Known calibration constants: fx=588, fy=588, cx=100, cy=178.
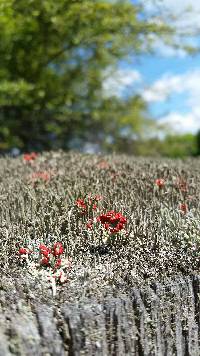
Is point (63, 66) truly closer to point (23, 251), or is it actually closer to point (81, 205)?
point (81, 205)

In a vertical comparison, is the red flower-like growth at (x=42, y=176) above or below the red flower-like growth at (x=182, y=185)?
above

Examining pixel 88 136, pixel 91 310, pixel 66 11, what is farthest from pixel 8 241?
pixel 88 136

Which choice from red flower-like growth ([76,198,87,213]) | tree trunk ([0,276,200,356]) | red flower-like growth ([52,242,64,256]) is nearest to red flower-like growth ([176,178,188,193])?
red flower-like growth ([76,198,87,213])

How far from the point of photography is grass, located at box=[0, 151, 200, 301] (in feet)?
12.8

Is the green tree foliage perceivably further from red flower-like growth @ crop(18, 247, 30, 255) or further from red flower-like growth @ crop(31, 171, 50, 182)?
red flower-like growth @ crop(18, 247, 30, 255)

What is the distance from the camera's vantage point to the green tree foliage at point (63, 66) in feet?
46.9

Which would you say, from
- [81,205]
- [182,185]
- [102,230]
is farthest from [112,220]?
[182,185]

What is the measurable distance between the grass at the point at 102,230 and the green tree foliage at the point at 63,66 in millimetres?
7298

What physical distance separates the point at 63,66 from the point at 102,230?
1376 cm

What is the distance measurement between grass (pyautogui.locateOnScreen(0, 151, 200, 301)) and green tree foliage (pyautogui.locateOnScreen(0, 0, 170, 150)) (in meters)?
7.30

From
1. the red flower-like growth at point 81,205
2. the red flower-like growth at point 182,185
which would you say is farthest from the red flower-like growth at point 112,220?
the red flower-like growth at point 182,185

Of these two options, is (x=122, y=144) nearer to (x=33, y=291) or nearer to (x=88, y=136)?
(x=88, y=136)

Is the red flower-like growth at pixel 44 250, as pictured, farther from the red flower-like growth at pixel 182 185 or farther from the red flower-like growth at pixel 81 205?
the red flower-like growth at pixel 182 185

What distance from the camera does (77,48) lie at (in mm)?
16844
